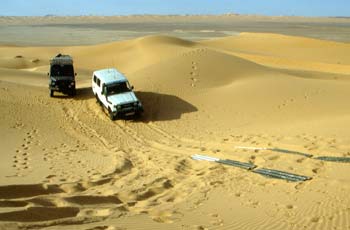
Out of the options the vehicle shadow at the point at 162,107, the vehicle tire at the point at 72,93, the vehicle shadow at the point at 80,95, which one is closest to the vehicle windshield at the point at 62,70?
the vehicle tire at the point at 72,93

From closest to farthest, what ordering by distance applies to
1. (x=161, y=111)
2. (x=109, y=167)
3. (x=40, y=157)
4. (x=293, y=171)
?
(x=293, y=171)
(x=109, y=167)
(x=40, y=157)
(x=161, y=111)

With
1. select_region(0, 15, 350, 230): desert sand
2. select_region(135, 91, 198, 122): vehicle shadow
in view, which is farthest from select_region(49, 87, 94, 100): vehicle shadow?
select_region(135, 91, 198, 122): vehicle shadow

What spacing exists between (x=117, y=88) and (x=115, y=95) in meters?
0.43

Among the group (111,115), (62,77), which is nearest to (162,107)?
(111,115)

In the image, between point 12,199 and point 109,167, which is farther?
point 109,167

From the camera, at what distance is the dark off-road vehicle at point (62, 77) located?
2186cm

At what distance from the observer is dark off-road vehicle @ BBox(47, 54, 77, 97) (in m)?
21.9

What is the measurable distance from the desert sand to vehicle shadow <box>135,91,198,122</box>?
43mm

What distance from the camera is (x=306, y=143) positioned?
544 inches

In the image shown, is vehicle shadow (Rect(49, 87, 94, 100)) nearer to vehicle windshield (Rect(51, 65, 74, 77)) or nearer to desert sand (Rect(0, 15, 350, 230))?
desert sand (Rect(0, 15, 350, 230))

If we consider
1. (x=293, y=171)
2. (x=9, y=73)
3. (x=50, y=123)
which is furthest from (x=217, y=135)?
(x=9, y=73)

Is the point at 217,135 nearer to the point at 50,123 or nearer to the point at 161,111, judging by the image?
the point at 161,111

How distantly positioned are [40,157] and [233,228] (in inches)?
271

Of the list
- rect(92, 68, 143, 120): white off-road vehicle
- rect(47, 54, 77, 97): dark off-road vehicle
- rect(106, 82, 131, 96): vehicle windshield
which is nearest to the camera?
rect(92, 68, 143, 120): white off-road vehicle
